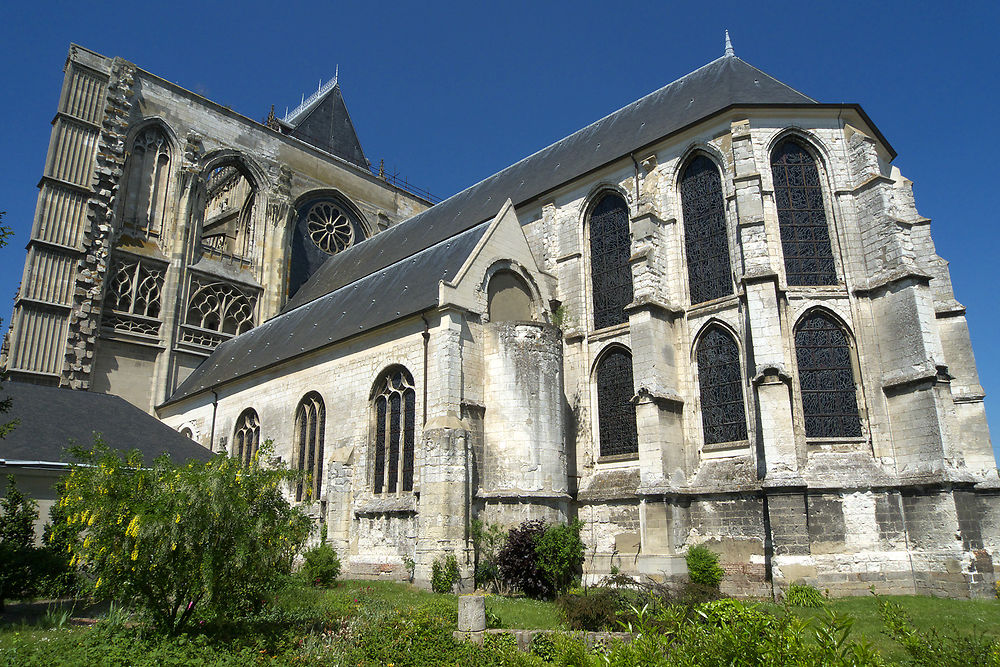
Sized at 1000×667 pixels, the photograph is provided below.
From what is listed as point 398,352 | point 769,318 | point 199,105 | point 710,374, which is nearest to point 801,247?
point 769,318

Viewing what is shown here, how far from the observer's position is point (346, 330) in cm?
1966

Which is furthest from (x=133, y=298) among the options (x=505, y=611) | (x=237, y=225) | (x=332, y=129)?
(x=505, y=611)

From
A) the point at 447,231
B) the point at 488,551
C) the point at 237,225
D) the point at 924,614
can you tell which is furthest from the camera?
the point at 237,225

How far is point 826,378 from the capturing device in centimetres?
1555

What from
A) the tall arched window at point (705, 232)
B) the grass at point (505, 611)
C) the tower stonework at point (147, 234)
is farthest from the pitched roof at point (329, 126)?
the grass at point (505, 611)

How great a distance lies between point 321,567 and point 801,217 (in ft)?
46.0

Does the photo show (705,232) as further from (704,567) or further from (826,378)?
(704,567)

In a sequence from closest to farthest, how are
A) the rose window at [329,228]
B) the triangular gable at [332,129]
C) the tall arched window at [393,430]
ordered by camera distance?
1. the tall arched window at [393,430]
2. the rose window at [329,228]
3. the triangular gable at [332,129]

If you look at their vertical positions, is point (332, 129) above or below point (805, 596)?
above

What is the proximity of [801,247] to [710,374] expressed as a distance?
3.75m

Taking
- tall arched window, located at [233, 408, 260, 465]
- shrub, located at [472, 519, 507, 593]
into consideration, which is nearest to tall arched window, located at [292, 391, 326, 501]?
tall arched window, located at [233, 408, 260, 465]

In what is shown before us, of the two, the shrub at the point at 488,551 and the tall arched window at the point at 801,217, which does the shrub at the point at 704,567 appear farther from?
the tall arched window at the point at 801,217

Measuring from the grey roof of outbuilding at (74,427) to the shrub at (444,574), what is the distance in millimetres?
6358

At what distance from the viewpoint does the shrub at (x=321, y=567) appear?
50.6 ft
